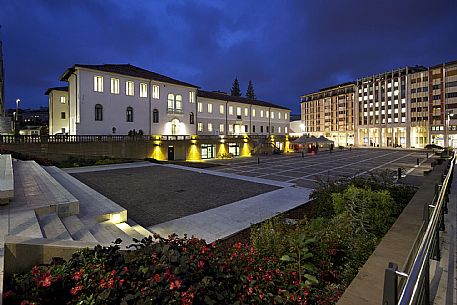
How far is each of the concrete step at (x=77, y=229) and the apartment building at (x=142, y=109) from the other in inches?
1081

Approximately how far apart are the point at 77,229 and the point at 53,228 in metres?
0.77

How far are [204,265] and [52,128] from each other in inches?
1761

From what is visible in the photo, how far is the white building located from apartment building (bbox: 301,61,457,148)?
179ft

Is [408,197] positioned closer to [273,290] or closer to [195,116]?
[273,290]

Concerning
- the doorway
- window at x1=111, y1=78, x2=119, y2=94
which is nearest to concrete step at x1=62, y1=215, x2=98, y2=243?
the doorway

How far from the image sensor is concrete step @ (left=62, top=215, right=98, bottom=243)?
6.15 metres

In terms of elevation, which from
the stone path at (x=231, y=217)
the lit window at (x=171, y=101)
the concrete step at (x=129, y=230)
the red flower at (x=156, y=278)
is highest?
the lit window at (x=171, y=101)

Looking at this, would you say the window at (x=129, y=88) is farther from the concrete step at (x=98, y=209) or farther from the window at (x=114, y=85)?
the concrete step at (x=98, y=209)

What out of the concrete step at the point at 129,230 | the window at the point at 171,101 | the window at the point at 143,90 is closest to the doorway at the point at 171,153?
the window at the point at 171,101

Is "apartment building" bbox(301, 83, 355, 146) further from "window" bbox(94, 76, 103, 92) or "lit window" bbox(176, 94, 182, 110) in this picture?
"window" bbox(94, 76, 103, 92)

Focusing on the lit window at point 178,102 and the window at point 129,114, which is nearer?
the window at point 129,114

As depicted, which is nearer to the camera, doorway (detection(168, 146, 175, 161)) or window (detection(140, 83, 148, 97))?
window (detection(140, 83, 148, 97))

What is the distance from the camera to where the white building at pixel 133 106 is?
31078 mm

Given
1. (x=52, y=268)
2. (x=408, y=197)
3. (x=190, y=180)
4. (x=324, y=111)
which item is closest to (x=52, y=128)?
(x=190, y=180)
